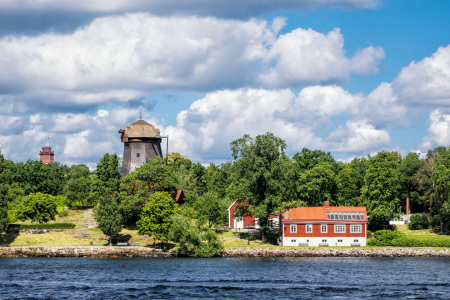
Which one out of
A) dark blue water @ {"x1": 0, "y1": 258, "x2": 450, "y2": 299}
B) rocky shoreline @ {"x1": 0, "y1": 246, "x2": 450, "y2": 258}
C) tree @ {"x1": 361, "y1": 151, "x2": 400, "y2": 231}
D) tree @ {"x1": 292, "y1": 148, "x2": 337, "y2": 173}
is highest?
tree @ {"x1": 292, "y1": 148, "x2": 337, "y2": 173}

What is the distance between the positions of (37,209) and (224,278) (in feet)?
161

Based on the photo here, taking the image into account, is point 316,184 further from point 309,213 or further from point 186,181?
point 186,181

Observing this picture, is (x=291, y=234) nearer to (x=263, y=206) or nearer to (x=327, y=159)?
(x=263, y=206)

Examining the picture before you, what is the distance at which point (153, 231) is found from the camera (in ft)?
262

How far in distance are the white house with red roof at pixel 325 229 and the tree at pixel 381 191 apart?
7554 mm

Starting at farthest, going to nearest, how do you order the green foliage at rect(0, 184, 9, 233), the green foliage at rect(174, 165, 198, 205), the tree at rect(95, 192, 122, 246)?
the green foliage at rect(174, 165, 198, 205) < the tree at rect(95, 192, 122, 246) < the green foliage at rect(0, 184, 9, 233)

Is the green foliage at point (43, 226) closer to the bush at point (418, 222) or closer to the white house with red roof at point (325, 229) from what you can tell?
the white house with red roof at point (325, 229)

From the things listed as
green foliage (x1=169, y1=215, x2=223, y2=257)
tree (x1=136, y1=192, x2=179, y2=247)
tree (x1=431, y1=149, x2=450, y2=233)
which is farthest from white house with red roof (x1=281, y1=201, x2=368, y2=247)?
tree (x1=136, y1=192, x2=179, y2=247)

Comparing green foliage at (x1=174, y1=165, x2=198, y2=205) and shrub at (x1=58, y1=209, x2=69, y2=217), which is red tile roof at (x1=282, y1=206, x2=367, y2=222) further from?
shrub at (x1=58, y1=209, x2=69, y2=217)

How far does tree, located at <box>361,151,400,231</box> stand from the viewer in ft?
302

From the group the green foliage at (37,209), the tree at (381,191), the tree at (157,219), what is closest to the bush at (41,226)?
the green foliage at (37,209)

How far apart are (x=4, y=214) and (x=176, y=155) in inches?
3167

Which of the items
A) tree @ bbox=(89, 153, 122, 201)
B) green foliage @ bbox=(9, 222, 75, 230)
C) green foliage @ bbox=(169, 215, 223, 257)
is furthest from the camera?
tree @ bbox=(89, 153, 122, 201)

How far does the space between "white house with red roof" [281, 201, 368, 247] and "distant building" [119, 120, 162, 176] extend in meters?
39.5
